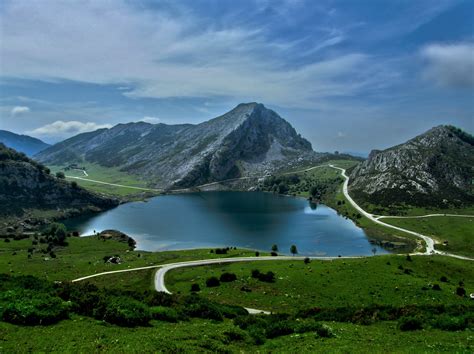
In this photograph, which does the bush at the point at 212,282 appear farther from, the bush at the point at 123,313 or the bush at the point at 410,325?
the bush at the point at 410,325

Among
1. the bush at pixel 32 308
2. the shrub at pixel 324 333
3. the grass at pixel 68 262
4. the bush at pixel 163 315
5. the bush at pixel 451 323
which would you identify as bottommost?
the grass at pixel 68 262

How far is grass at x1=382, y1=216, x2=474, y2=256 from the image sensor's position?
128 meters

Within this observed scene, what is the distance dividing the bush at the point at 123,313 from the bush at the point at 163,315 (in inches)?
33.3

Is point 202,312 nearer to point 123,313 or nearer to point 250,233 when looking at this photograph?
point 123,313

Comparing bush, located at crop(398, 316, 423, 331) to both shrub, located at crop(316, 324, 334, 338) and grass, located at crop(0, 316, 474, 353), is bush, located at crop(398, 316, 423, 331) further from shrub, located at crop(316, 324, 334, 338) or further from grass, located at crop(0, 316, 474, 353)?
shrub, located at crop(316, 324, 334, 338)

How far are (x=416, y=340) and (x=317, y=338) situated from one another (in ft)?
23.5

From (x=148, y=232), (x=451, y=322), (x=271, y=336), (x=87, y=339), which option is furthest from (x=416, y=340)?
(x=148, y=232)

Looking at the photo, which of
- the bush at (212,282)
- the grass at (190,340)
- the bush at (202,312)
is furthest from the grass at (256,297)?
the bush at (212,282)

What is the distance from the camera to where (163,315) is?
2948cm

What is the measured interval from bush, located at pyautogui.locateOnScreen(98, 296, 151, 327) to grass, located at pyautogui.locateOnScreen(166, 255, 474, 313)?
1044 inches

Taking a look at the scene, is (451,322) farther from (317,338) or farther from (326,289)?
(326,289)

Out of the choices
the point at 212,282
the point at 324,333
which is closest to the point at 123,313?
the point at 324,333

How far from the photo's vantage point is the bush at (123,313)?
2631 centimetres

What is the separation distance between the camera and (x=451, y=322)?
29.0 m
